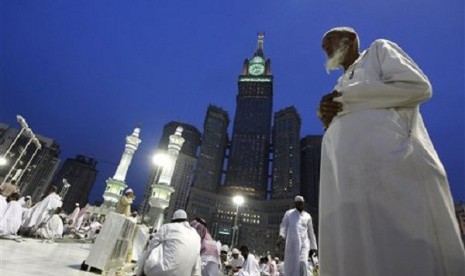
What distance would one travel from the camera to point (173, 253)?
3.22m

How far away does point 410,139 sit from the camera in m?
1.16

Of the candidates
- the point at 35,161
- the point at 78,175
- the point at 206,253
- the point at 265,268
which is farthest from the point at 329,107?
the point at 78,175

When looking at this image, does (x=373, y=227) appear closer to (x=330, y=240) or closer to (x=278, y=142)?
(x=330, y=240)

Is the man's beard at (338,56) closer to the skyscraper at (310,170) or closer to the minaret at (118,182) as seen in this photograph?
the minaret at (118,182)

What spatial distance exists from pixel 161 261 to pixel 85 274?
72.7 inches

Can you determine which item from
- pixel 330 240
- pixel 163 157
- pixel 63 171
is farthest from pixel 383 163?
pixel 63 171

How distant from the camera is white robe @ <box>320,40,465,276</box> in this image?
971 millimetres

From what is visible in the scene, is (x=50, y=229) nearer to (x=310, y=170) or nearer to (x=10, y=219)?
(x=10, y=219)

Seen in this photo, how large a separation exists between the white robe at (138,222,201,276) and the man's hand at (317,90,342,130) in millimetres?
2650

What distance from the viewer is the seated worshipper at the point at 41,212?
29.2 ft

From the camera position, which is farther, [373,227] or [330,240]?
[330,240]

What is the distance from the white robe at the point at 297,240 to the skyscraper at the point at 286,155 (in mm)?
75786

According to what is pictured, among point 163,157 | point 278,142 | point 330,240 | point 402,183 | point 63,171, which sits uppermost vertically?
point 278,142

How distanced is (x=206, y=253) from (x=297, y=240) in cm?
186
